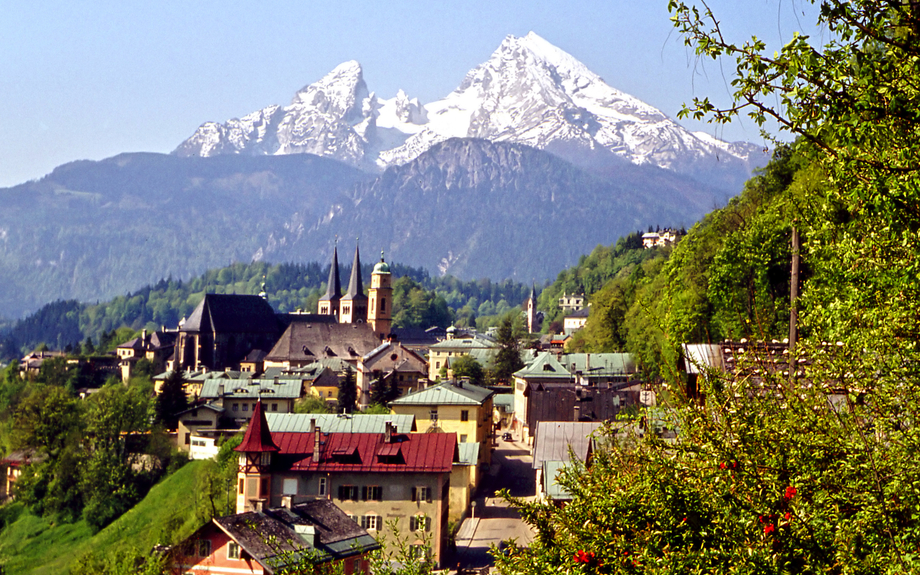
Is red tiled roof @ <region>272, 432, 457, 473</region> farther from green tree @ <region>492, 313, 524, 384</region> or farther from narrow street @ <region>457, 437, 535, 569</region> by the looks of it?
green tree @ <region>492, 313, 524, 384</region>

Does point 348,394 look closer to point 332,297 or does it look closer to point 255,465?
point 255,465

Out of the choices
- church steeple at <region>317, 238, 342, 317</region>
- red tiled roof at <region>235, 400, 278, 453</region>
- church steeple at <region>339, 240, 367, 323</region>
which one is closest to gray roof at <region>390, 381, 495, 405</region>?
red tiled roof at <region>235, 400, 278, 453</region>

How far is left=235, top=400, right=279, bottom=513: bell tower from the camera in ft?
167

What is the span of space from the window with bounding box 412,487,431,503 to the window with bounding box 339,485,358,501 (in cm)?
286

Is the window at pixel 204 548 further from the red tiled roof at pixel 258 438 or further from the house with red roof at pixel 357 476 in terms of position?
the house with red roof at pixel 357 476

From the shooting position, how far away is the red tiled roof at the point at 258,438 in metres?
50.8

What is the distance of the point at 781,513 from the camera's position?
7.39 metres

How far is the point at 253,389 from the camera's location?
95188 mm

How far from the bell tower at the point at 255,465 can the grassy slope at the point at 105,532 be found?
8385 millimetres

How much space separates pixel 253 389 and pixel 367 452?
143ft

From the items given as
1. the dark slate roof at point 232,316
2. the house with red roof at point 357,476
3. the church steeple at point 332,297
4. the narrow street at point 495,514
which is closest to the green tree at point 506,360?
the narrow street at point 495,514

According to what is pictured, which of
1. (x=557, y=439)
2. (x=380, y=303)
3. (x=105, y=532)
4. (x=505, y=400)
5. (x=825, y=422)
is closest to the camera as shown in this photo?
(x=825, y=422)

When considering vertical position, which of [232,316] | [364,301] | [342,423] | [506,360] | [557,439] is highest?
[364,301]

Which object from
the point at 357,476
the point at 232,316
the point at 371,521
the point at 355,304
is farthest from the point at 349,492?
the point at 355,304
